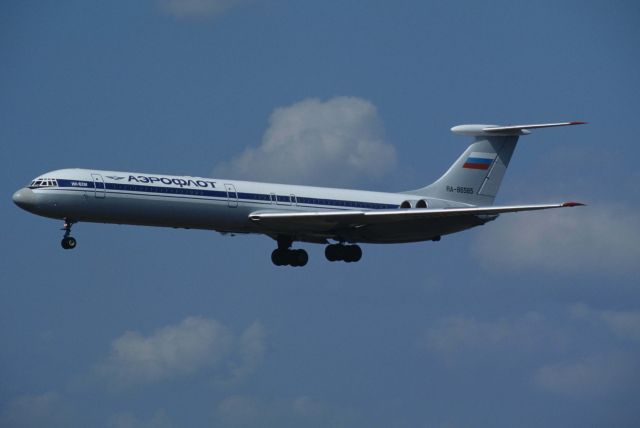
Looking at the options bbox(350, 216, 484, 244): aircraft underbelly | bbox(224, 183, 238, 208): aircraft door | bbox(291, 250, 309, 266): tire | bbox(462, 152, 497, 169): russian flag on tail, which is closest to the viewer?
bbox(224, 183, 238, 208): aircraft door

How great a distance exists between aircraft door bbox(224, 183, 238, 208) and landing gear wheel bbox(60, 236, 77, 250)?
6826 mm

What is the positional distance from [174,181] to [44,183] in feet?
17.9

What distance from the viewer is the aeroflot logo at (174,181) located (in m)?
58.4

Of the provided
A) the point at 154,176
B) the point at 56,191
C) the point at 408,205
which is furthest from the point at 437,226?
the point at 56,191

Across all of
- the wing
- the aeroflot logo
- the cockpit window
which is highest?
the aeroflot logo

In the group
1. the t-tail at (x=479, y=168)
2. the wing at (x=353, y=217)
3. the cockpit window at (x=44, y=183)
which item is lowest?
the wing at (x=353, y=217)

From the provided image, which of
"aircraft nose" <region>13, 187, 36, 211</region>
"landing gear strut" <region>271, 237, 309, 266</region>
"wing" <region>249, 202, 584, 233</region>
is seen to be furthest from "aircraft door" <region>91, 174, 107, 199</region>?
"landing gear strut" <region>271, 237, 309, 266</region>

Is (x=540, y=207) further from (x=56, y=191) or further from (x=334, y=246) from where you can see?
(x=56, y=191)

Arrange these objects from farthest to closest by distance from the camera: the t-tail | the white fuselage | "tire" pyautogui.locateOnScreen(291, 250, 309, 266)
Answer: the t-tail < "tire" pyautogui.locateOnScreen(291, 250, 309, 266) < the white fuselage

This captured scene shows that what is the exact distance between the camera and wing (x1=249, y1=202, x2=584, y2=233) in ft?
200

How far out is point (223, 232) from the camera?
62.5 metres

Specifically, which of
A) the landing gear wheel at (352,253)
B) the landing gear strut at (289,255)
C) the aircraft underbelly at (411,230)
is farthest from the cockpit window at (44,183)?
the landing gear wheel at (352,253)

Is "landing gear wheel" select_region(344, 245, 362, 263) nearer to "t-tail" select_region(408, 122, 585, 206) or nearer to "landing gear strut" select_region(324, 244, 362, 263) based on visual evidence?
"landing gear strut" select_region(324, 244, 362, 263)

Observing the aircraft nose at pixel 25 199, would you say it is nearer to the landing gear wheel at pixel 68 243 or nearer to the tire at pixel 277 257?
the landing gear wheel at pixel 68 243
